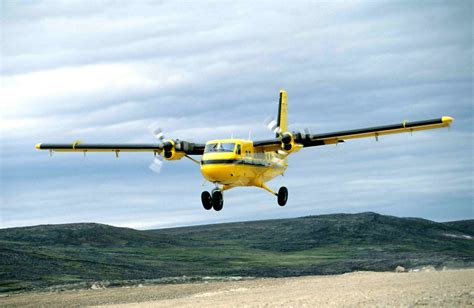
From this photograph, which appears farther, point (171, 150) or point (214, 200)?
point (171, 150)

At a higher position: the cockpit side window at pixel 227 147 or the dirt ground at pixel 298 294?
the cockpit side window at pixel 227 147

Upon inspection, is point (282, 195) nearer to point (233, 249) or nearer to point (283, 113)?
point (283, 113)

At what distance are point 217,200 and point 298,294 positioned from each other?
8.45m

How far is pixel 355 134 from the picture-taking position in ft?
177

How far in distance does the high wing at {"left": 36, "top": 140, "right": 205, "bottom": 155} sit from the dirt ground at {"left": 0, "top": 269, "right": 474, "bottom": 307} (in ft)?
36.6

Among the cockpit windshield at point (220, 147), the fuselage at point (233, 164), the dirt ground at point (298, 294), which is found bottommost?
the dirt ground at point (298, 294)

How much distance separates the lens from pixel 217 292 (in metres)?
59.5

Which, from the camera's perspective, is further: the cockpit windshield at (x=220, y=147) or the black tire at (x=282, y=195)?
the black tire at (x=282, y=195)

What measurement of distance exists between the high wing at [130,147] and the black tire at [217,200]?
Result: 643cm

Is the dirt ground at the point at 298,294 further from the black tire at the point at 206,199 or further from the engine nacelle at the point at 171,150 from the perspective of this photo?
the engine nacelle at the point at 171,150

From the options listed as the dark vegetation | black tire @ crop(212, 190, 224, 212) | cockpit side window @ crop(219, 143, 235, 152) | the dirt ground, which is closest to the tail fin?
the dirt ground

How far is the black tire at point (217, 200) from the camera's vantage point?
169 ft

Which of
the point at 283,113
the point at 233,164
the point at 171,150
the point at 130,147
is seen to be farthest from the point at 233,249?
the point at 233,164

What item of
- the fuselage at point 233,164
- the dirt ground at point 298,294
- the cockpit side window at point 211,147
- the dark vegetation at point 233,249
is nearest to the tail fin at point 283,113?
the fuselage at point 233,164
